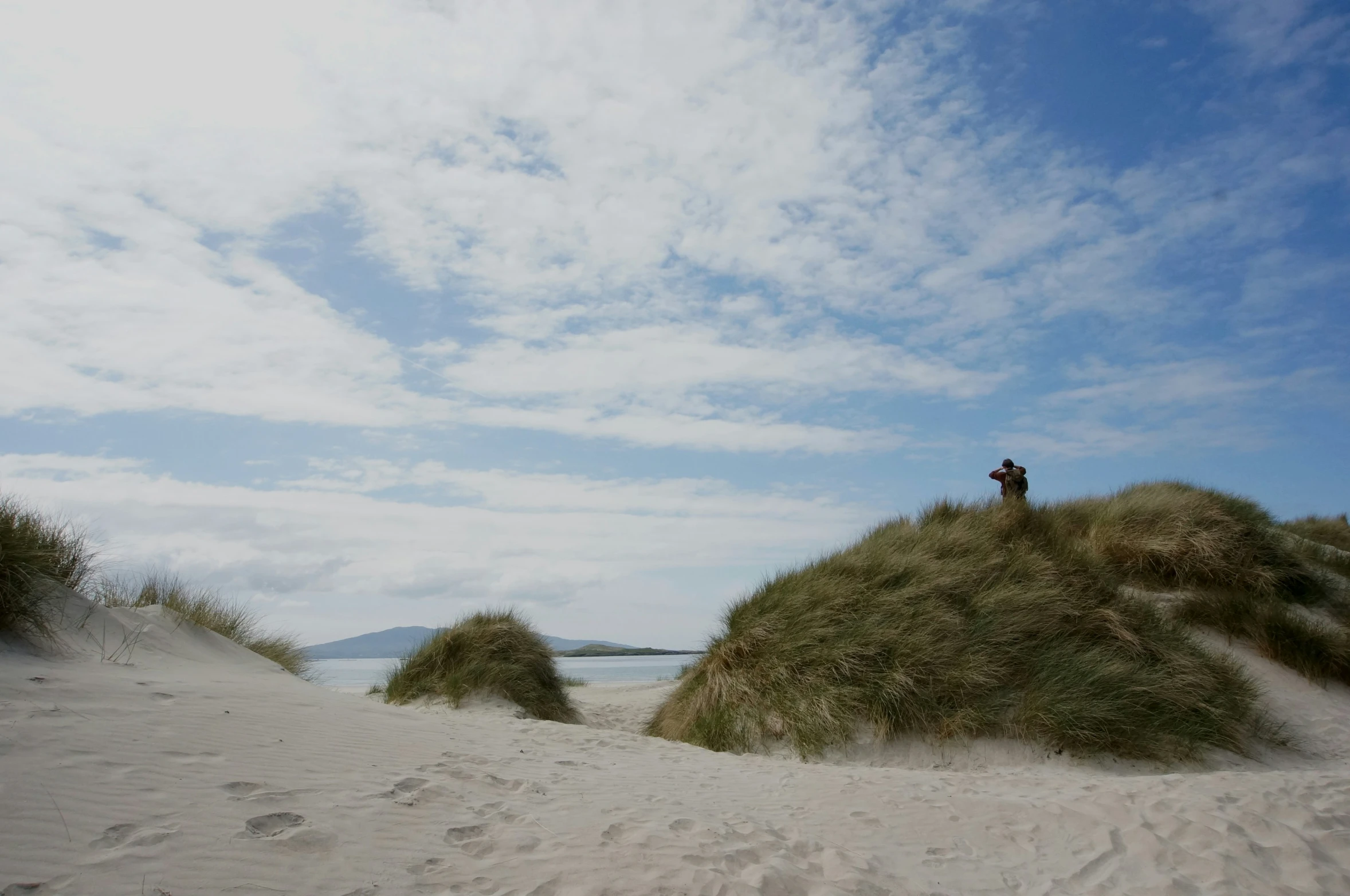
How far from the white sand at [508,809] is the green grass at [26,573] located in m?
0.32

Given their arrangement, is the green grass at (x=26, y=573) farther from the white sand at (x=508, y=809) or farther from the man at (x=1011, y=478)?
the man at (x=1011, y=478)

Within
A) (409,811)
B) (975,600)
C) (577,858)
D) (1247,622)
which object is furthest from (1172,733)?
(409,811)

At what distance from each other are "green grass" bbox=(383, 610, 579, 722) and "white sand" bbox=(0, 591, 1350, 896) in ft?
6.45

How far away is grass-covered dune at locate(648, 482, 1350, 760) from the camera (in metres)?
7.39

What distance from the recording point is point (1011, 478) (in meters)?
12.6

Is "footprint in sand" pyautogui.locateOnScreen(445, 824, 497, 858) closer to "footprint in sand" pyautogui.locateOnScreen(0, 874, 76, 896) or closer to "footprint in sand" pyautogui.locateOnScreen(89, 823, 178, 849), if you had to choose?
"footprint in sand" pyautogui.locateOnScreen(89, 823, 178, 849)

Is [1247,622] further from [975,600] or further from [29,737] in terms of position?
[29,737]

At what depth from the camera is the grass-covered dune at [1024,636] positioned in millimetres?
7391

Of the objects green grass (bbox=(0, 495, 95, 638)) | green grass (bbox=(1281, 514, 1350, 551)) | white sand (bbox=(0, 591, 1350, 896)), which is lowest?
white sand (bbox=(0, 591, 1350, 896))

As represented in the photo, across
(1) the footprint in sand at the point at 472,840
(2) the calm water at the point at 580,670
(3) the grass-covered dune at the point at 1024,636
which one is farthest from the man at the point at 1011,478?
(1) the footprint in sand at the point at 472,840

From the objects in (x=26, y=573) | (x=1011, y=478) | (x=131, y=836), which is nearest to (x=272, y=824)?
(x=131, y=836)

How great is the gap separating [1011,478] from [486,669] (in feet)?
28.6

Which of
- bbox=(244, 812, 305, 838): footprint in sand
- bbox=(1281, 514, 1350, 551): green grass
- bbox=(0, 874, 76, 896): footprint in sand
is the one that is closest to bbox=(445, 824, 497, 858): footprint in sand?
bbox=(244, 812, 305, 838): footprint in sand

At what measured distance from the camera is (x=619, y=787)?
498 centimetres
